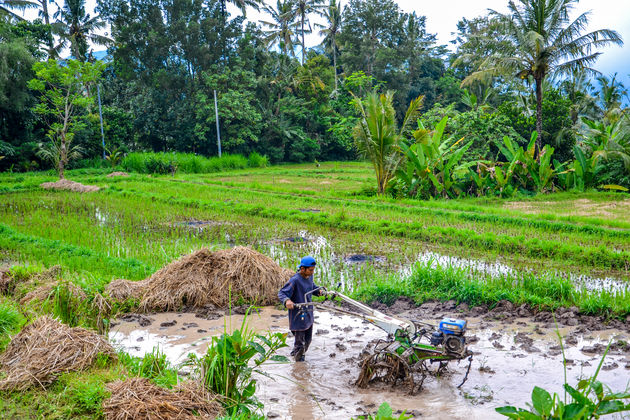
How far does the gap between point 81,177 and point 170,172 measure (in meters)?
4.05

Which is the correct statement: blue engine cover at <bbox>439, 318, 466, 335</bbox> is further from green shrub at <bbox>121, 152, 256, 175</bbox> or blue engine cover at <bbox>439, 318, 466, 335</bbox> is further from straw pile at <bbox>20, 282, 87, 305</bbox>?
green shrub at <bbox>121, 152, 256, 175</bbox>

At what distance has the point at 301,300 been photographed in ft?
15.6

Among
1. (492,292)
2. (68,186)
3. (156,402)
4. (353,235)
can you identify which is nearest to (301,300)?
(156,402)

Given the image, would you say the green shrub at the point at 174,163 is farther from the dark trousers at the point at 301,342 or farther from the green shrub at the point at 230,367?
the green shrub at the point at 230,367

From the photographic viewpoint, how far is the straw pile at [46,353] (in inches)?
146

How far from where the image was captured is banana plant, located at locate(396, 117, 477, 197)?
46.2 ft

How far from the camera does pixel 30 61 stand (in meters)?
23.0

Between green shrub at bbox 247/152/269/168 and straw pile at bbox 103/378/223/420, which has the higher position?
green shrub at bbox 247/152/269/168

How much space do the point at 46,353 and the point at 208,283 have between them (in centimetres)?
267

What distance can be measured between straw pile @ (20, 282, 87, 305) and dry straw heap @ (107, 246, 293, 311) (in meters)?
0.69

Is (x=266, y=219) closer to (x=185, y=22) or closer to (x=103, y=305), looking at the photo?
(x=103, y=305)

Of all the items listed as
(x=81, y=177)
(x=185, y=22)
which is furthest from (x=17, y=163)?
(x=185, y=22)

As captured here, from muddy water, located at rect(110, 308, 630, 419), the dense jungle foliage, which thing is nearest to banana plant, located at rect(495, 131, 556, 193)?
the dense jungle foliage

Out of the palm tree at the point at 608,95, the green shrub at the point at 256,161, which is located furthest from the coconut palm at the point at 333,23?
the palm tree at the point at 608,95
